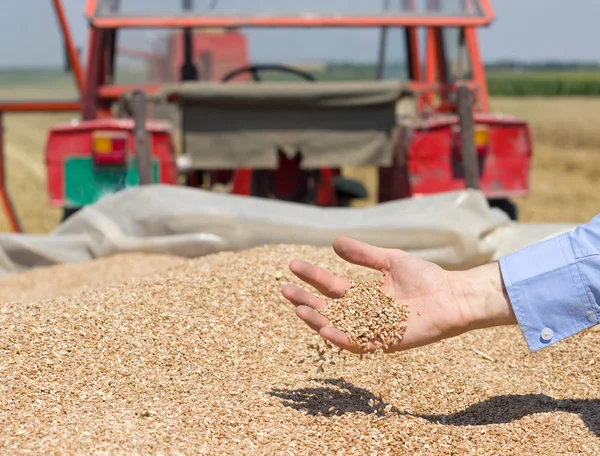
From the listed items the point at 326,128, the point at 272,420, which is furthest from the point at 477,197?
the point at 272,420

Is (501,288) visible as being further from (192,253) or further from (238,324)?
(192,253)

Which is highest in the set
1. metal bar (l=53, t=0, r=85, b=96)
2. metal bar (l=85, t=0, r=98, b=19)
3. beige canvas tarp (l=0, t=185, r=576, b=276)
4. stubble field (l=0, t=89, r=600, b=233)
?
metal bar (l=85, t=0, r=98, b=19)

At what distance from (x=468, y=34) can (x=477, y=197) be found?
152 cm

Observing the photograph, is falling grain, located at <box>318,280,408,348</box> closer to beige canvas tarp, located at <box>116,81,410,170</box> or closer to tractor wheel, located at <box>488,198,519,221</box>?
beige canvas tarp, located at <box>116,81,410,170</box>

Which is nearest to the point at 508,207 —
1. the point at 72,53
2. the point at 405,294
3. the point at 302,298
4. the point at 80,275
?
the point at 80,275

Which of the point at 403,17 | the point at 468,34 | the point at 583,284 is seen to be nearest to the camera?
the point at 583,284

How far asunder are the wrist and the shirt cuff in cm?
3

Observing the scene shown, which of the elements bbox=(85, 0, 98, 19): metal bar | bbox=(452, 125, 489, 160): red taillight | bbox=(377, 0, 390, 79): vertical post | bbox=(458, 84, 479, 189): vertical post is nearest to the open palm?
bbox=(458, 84, 479, 189): vertical post

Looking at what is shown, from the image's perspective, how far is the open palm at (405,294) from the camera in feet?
6.88

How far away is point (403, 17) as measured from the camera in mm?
4562

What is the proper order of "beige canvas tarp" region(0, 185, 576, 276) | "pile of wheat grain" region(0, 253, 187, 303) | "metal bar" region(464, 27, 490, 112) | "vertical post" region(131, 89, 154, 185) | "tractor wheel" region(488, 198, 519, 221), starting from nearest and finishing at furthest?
"pile of wheat grain" region(0, 253, 187, 303) → "beige canvas tarp" region(0, 185, 576, 276) → "vertical post" region(131, 89, 154, 185) → "tractor wheel" region(488, 198, 519, 221) → "metal bar" region(464, 27, 490, 112)

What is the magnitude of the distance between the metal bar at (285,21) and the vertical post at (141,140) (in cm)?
69

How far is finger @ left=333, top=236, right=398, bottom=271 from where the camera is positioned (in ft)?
7.20

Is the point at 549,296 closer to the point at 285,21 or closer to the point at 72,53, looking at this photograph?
the point at 285,21
